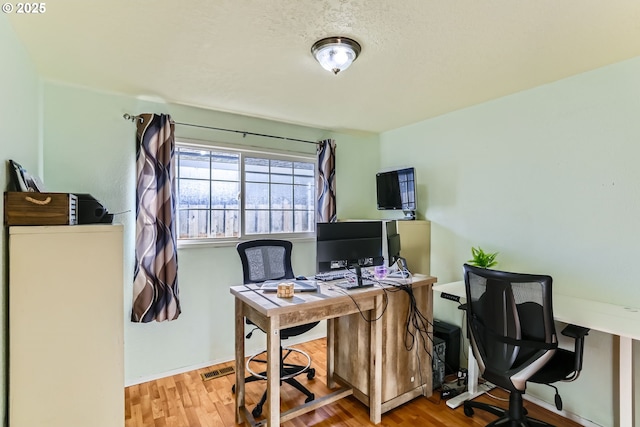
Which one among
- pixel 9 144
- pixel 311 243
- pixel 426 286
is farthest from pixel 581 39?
pixel 9 144

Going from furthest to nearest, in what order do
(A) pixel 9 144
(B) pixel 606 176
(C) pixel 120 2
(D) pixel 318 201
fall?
(D) pixel 318 201
(B) pixel 606 176
(A) pixel 9 144
(C) pixel 120 2

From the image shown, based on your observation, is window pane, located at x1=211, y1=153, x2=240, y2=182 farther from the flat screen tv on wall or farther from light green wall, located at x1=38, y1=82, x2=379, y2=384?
the flat screen tv on wall

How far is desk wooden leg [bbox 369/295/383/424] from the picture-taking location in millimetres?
2119

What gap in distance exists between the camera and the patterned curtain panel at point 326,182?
3.47 meters

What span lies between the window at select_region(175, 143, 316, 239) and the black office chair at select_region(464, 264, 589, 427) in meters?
2.07

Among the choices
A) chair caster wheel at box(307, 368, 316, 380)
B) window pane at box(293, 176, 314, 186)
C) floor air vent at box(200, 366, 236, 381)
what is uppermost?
window pane at box(293, 176, 314, 186)

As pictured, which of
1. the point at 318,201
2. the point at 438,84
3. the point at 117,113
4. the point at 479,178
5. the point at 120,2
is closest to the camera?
the point at 120,2

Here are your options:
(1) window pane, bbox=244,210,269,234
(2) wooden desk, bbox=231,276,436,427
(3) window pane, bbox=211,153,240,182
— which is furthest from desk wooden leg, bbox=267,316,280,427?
(3) window pane, bbox=211,153,240,182

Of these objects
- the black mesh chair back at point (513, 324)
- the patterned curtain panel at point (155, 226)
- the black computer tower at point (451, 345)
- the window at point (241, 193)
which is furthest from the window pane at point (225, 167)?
the black computer tower at point (451, 345)

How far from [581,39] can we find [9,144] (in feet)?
10.0

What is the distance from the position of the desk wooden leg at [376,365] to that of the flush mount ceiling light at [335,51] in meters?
1.52

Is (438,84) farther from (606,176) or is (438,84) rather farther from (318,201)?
(318,201)

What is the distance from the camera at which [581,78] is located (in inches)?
85.5

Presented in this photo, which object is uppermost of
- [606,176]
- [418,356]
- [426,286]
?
[606,176]
